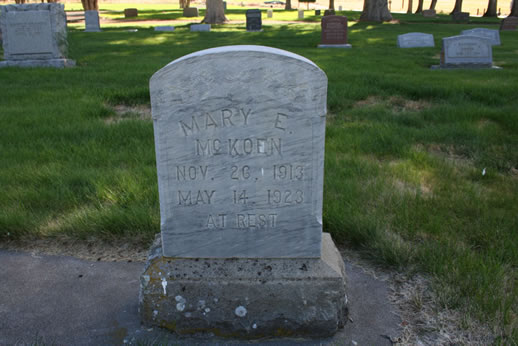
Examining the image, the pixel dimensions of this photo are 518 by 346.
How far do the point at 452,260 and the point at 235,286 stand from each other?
1270mm

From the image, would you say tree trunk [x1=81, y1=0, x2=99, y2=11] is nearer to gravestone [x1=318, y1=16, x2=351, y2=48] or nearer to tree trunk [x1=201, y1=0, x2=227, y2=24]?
tree trunk [x1=201, y1=0, x2=227, y2=24]

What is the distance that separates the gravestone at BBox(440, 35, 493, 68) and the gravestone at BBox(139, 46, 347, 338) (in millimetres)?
8777

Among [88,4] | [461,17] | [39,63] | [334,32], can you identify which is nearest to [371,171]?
[39,63]

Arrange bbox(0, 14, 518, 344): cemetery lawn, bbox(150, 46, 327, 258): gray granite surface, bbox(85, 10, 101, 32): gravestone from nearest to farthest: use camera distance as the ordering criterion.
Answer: bbox(150, 46, 327, 258): gray granite surface
bbox(0, 14, 518, 344): cemetery lawn
bbox(85, 10, 101, 32): gravestone

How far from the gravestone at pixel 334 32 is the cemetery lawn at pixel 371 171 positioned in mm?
6460

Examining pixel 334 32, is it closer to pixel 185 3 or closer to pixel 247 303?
pixel 247 303

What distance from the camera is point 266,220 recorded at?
2.37 m

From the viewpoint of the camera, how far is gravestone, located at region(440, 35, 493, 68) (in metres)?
9.89

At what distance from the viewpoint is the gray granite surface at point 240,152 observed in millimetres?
2109

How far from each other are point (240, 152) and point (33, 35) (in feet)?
31.2

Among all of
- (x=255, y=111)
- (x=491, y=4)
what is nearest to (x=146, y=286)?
(x=255, y=111)

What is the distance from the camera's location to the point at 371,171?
13.4 feet

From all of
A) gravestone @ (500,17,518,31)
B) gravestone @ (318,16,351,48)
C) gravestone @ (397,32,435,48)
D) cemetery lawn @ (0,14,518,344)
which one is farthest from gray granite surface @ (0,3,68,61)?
gravestone @ (500,17,518,31)

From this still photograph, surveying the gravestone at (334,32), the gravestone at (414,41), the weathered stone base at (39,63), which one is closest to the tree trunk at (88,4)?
the gravestone at (334,32)
